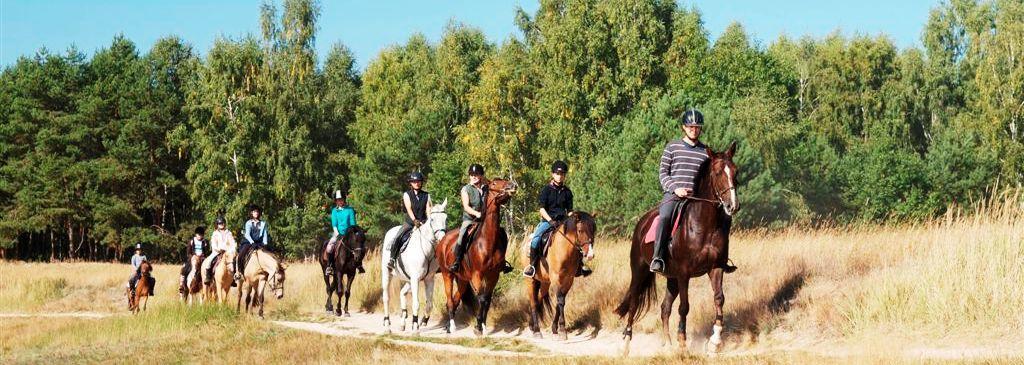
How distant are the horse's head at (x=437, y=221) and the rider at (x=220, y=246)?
678cm

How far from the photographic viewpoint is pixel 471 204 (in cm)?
1725

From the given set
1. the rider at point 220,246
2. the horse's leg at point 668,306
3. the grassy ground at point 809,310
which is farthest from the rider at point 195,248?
the horse's leg at point 668,306

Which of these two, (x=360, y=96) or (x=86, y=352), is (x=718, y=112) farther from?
(x=360, y=96)

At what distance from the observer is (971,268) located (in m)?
12.9

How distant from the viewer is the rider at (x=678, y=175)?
13.0 m

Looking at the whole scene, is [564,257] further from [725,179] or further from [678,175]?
[725,179]

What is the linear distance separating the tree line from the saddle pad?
29376 mm

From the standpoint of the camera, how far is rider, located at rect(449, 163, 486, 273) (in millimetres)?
17125

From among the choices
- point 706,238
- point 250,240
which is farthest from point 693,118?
point 250,240

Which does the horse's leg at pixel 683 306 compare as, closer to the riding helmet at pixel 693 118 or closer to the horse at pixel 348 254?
the riding helmet at pixel 693 118

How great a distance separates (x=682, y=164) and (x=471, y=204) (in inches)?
198

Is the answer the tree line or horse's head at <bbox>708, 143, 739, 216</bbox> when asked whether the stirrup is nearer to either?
horse's head at <bbox>708, 143, 739, 216</bbox>

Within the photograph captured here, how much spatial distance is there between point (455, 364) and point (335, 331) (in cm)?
707

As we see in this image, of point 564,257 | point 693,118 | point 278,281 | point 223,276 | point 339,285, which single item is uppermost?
point 693,118
